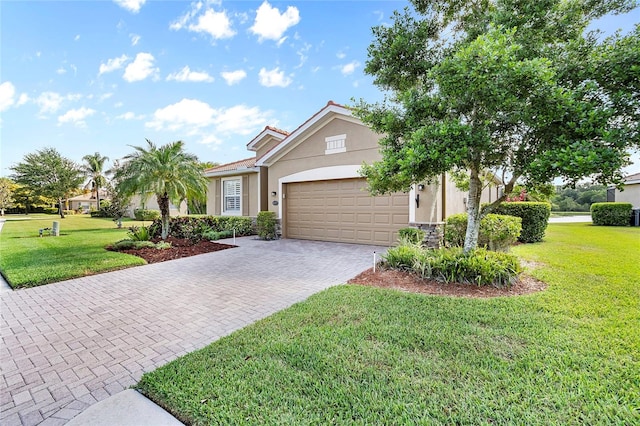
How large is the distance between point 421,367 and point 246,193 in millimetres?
14036

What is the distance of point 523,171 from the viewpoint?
509 cm

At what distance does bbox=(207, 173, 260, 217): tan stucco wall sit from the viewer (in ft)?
49.7

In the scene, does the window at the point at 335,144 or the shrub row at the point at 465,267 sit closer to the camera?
the shrub row at the point at 465,267

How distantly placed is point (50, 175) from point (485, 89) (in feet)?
151

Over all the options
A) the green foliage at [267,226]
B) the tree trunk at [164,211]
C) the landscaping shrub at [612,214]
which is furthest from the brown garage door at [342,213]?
the landscaping shrub at [612,214]

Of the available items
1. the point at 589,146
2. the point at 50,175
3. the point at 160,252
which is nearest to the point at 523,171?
the point at 589,146

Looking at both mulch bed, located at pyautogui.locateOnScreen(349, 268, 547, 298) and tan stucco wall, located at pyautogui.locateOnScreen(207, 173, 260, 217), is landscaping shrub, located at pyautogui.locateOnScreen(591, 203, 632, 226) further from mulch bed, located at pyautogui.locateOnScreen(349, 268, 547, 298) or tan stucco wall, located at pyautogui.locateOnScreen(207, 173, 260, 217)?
tan stucco wall, located at pyautogui.locateOnScreen(207, 173, 260, 217)

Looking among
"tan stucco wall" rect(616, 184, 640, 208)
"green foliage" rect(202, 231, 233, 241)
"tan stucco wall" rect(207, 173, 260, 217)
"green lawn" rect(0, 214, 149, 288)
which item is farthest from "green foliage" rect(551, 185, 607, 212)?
"green lawn" rect(0, 214, 149, 288)

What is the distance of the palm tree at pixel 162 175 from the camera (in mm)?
10914

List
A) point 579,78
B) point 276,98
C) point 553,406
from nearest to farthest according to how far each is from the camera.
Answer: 1. point 553,406
2. point 579,78
3. point 276,98

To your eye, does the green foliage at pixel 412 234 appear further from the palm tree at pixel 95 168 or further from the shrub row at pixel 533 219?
the palm tree at pixel 95 168

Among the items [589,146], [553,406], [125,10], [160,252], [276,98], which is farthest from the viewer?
[276,98]

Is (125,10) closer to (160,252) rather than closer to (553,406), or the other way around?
(160,252)

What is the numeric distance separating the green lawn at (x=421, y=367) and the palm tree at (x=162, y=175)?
9.02 m
